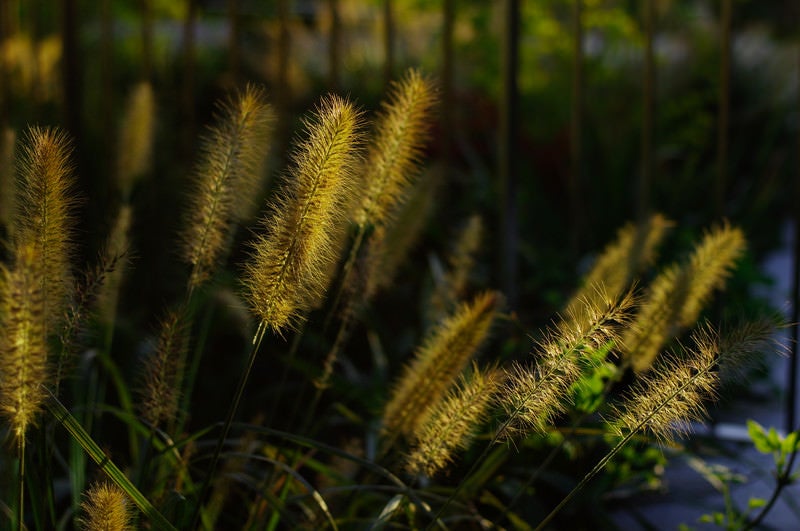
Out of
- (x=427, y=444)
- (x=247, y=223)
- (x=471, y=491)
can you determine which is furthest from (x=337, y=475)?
(x=247, y=223)

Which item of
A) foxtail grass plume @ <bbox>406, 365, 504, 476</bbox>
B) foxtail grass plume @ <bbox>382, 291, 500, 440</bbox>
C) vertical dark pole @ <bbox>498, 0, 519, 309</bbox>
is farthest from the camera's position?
vertical dark pole @ <bbox>498, 0, 519, 309</bbox>

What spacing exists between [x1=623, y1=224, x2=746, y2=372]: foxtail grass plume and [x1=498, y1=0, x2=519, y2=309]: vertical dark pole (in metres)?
0.67

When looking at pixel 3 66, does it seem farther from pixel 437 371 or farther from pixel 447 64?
pixel 437 371

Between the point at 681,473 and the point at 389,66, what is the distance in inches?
41.8

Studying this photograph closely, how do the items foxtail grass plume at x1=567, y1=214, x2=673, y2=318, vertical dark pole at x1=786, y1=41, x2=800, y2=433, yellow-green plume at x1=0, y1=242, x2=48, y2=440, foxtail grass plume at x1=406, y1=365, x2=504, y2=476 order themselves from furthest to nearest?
vertical dark pole at x1=786, y1=41, x2=800, y2=433 < foxtail grass plume at x1=567, y1=214, x2=673, y2=318 < foxtail grass plume at x1=406, y1=365, x2=504, y2=476 < yellow-green plume at x1=0, y1=242, x2=48, y2=440

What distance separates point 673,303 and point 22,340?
0.76 metres

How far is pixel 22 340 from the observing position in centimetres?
73

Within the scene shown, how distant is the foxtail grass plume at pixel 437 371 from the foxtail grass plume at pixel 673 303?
17cm

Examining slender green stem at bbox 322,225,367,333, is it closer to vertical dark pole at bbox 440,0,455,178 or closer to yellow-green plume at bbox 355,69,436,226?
yellow-green plume at bbox 355,69,436,226

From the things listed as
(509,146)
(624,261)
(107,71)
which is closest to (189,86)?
(107,71)

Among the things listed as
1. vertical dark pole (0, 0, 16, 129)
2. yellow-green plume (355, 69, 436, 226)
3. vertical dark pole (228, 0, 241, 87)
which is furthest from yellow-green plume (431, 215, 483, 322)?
vertical dark pole (0, 0, 16, 129)

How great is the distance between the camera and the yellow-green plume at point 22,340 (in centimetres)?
70

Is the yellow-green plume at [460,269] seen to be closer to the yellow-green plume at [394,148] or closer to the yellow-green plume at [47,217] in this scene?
the yellow-green plume at [394,148]

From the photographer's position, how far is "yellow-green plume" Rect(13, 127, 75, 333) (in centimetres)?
79
